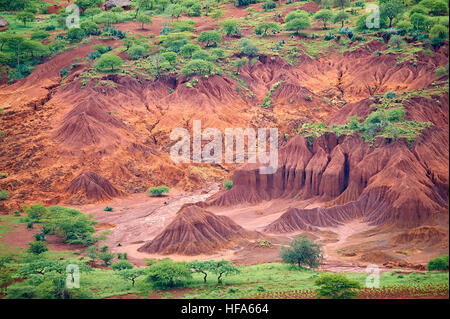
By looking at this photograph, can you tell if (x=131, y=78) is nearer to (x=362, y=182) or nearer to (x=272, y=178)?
(x=272, y=178)

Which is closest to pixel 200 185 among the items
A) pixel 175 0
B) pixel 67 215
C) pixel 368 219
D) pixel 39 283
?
pixel 67 215

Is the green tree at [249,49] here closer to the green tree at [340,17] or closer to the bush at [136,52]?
the green tree at [340,17]

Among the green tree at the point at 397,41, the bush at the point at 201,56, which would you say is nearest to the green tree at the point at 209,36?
the bush at the point at 201,56

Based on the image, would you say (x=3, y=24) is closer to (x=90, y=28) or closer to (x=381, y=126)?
(x=90, y=28)

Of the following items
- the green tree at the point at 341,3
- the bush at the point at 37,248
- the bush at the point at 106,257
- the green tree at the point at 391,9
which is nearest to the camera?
the bush at the point at 106,257

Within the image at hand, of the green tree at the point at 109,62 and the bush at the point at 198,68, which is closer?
the green tree at the point at 109,62

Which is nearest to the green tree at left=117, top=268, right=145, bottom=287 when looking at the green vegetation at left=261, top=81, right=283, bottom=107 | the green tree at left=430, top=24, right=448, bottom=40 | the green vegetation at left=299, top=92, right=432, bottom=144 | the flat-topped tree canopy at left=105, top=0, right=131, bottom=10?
the green tree at left=430, top=24, right=448, bottom=40
